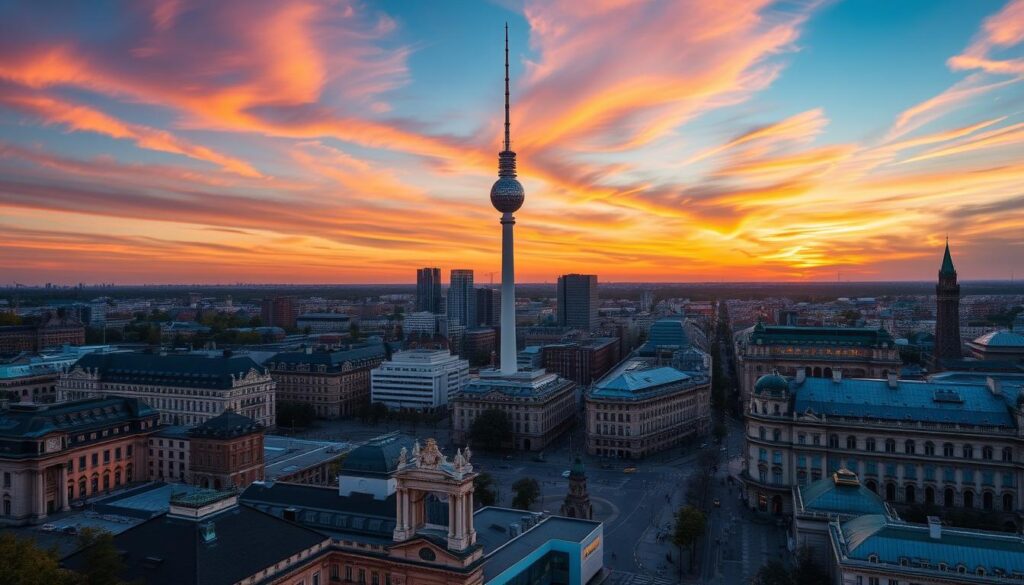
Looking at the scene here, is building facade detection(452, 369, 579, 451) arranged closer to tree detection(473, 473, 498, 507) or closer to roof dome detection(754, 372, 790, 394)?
tree detection(473, 473, 498, 507)

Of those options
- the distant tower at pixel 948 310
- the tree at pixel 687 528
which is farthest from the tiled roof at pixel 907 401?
the distant tower at pixel 948 310

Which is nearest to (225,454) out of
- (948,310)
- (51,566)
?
(51,566)

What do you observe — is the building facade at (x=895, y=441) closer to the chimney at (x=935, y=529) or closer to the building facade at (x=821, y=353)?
the chimney at (x=935, y=529)

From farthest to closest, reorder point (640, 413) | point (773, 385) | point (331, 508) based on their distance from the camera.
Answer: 1. point (640, 413)
2. point (773, 385)
3. point (331, 508)

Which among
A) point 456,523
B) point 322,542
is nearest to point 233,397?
point 322,542

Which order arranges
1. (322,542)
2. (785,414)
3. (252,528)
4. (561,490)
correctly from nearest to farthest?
(252,528)
(322,542)
(785,414)
(561,490)

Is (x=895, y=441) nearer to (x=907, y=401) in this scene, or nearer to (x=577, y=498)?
(x=907, y=401)

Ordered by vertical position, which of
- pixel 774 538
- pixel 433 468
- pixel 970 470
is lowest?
pixel 774 538

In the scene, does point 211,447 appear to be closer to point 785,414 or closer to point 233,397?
point 233,397
